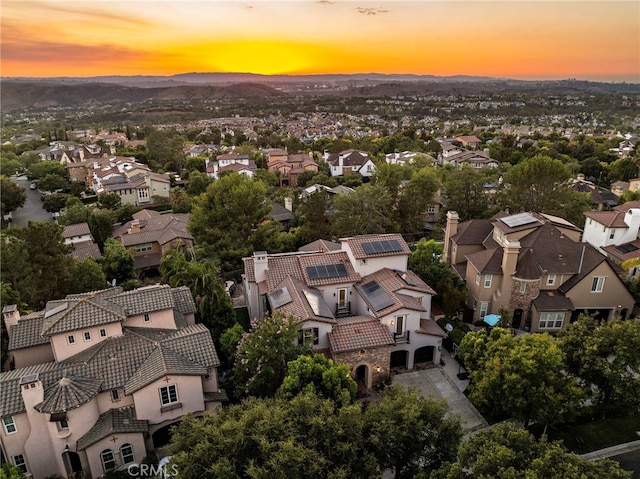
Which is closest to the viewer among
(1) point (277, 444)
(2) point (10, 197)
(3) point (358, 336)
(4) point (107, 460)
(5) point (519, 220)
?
(1) point (277, 444)

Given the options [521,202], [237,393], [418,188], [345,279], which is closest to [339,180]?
[418,188]

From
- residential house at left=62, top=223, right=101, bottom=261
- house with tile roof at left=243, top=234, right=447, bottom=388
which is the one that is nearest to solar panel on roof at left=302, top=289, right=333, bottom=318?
house with tile roof at left=243, top=234, right=447, bottom=388

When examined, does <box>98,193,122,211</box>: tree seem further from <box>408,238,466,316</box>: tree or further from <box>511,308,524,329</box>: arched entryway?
<box>511,308,524,329</box>: arched entryway

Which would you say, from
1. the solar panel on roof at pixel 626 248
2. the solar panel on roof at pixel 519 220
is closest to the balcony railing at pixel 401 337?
the solar panel on roof at pixel 519 220

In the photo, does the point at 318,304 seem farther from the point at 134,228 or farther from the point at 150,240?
the point at 134,228

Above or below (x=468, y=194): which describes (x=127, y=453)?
below

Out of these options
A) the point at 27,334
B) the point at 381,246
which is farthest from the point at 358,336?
the point at 27,334

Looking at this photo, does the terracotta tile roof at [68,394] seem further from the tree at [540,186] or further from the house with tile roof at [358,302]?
the tree at [540,186]
